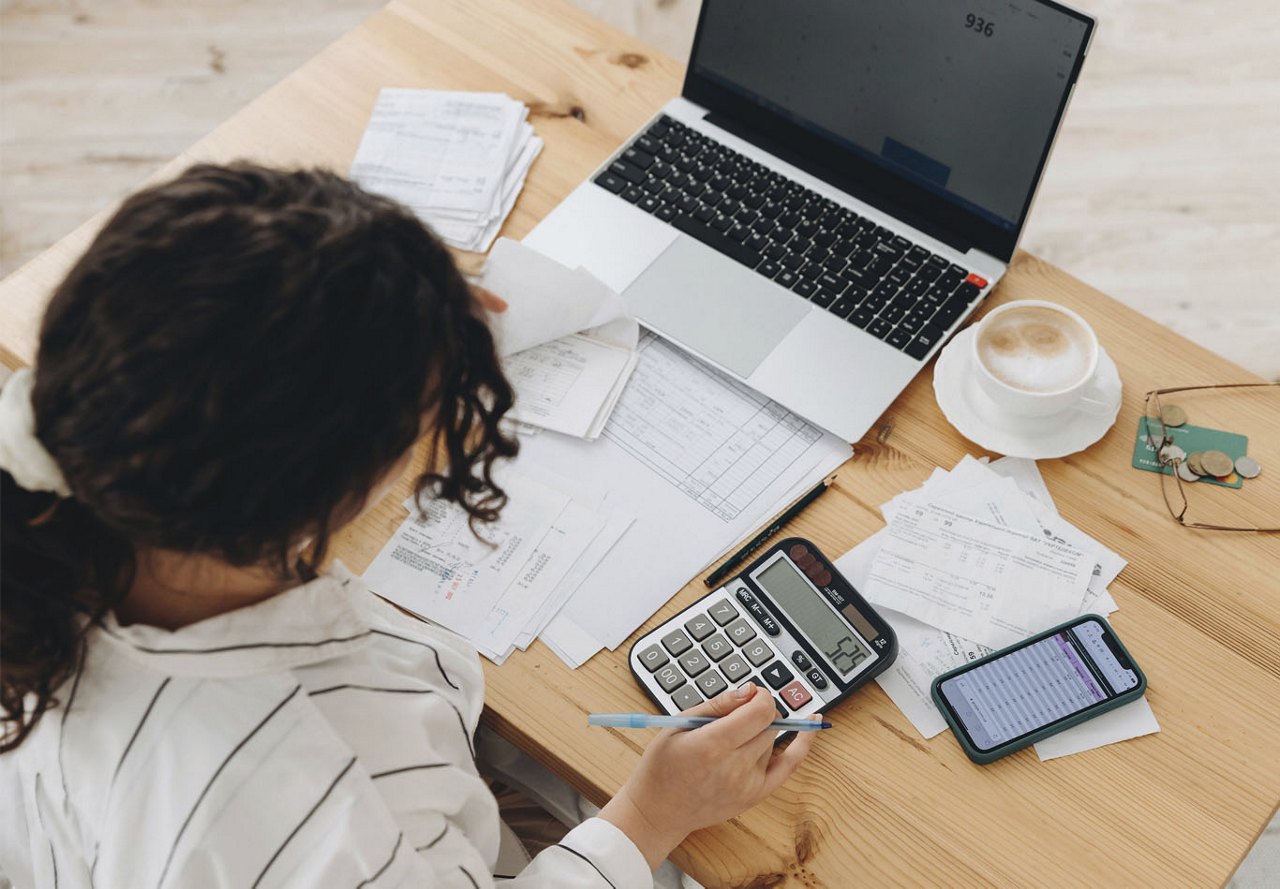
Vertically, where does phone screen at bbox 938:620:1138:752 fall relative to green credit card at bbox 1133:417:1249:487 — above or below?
below

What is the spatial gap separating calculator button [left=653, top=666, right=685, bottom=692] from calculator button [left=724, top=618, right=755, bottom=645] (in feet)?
0.17

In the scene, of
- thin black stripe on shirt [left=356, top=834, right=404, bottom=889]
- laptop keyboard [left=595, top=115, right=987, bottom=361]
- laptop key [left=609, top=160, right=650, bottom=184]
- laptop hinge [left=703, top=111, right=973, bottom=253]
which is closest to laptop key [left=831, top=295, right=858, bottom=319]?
laptop keyboard [left=595, top=115, right=987, bottom=361]

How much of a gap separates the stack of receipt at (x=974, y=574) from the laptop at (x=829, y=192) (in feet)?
0.33

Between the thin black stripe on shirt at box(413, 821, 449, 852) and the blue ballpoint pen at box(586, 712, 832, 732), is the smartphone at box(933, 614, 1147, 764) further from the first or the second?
the thin black stripe on shirt at box(413, 821, 449, 852)

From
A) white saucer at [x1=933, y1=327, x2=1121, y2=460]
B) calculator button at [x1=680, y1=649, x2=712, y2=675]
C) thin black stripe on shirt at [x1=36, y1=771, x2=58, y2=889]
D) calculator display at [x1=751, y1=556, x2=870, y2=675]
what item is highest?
white saucer at [x1=933, y1=327, x2=1121, y2=460]

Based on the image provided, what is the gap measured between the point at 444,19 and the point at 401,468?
745 millimetres

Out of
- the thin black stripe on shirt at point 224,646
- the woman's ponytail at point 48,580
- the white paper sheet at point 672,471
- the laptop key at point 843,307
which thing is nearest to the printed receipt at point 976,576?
the white paper sheet at point 672,471

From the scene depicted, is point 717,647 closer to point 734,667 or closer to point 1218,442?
point 734,667

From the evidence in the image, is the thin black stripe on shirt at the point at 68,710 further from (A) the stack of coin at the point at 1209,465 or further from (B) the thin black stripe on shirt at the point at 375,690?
(A) the stack of coin at the point at 1209,465

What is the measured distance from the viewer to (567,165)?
3.88 ft

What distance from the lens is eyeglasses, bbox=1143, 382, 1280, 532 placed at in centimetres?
96

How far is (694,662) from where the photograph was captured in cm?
90

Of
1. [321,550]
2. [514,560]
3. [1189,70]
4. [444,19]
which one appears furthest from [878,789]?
[1189,70]

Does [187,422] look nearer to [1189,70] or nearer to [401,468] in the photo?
[401,468]
